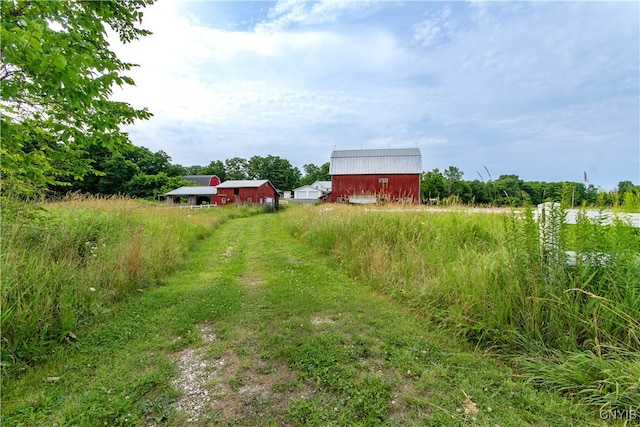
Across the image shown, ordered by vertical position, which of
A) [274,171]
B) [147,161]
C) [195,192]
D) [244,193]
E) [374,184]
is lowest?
[244,193]

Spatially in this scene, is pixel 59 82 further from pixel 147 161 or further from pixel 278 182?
pixel 278 182

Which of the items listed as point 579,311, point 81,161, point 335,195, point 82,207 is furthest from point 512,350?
point 335,195

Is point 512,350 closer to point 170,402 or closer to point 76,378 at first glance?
point 170,402

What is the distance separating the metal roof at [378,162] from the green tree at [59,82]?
20.1 metres

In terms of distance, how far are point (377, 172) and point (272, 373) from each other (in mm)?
21814

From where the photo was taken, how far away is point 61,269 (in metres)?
3.09

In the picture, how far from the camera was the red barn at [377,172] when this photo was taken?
22.3 metres

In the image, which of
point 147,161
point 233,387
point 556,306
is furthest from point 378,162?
point 147,161

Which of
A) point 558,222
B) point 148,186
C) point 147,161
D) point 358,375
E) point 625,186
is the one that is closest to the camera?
point 358,375

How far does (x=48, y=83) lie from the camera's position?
2275 mm

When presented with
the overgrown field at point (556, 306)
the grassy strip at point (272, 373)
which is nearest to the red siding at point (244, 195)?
the grassy strip at point (272, 373)

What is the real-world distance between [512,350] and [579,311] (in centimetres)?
67

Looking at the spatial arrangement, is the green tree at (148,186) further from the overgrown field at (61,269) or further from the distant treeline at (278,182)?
the overgrown field at (61,269)

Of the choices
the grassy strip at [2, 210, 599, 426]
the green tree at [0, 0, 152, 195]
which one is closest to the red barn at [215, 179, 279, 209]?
the green tree at [0, 0, 152, 195]
